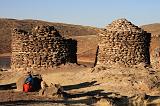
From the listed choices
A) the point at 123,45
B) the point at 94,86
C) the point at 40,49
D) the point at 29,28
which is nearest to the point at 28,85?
the point at 94,86

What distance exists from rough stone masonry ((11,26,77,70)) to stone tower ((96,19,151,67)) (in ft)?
7.34

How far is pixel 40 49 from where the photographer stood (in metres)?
30.8

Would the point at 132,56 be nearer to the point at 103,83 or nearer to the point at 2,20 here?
the point at 103,83

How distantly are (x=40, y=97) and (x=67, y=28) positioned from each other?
8993cm

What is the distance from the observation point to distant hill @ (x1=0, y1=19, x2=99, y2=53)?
302 feet

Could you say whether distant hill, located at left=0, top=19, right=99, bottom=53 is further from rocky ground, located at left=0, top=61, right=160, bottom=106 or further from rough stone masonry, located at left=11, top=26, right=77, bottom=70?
rocky ground, located at left=0, top=61, right=160, bottom=106

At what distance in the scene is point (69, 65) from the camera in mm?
31250

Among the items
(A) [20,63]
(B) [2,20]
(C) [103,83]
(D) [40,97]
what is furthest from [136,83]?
(B) [2,20]

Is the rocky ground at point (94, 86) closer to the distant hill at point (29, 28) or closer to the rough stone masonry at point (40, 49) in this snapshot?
the rough stone masonry at point (40, 49)

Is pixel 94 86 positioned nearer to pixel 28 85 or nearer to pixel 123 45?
pixel 28 85

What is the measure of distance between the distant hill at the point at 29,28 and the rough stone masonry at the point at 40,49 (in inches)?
2165

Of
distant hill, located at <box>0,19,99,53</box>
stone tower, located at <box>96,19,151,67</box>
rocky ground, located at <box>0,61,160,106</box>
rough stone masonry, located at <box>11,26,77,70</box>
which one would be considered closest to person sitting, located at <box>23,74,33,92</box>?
rocky ground, located at <box>0,61,160,106</box>

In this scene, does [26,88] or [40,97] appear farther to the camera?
[26,88]

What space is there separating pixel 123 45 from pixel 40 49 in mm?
4690
